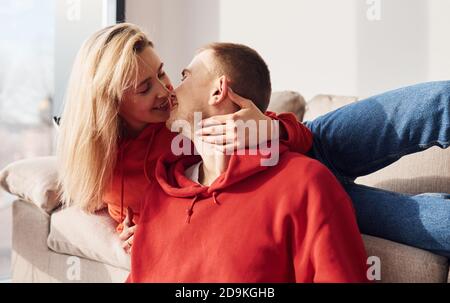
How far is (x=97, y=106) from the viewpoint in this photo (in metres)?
1.32

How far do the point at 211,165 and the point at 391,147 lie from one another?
15.7 inches

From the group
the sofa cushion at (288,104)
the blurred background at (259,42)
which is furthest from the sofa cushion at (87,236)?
the blurred background at (259,42)

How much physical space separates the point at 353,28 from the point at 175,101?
1.35 meters

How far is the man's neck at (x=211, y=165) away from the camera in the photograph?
1185 millimetres

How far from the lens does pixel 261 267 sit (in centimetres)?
106

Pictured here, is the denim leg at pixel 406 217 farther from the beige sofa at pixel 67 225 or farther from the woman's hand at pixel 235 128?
the beige sofa at pixel 67 225

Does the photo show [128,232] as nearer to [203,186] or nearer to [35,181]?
[203,186]

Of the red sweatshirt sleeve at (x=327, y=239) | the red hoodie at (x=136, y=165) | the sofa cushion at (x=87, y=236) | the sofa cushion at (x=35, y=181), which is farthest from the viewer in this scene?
the sofa cushion at (x=35, y=181)

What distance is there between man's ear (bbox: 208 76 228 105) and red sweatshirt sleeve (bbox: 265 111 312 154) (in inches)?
6.3

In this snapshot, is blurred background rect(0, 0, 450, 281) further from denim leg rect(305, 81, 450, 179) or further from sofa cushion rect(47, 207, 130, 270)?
denim leg rect(305, 81, 450, 179)

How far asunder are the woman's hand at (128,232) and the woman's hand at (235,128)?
36 cm

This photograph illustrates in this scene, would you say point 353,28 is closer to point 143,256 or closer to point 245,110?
point 245,110

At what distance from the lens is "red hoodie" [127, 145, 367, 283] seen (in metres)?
1.01

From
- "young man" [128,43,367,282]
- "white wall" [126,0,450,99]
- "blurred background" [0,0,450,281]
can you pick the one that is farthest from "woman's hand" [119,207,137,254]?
"white wall" [126,0,450,99]
